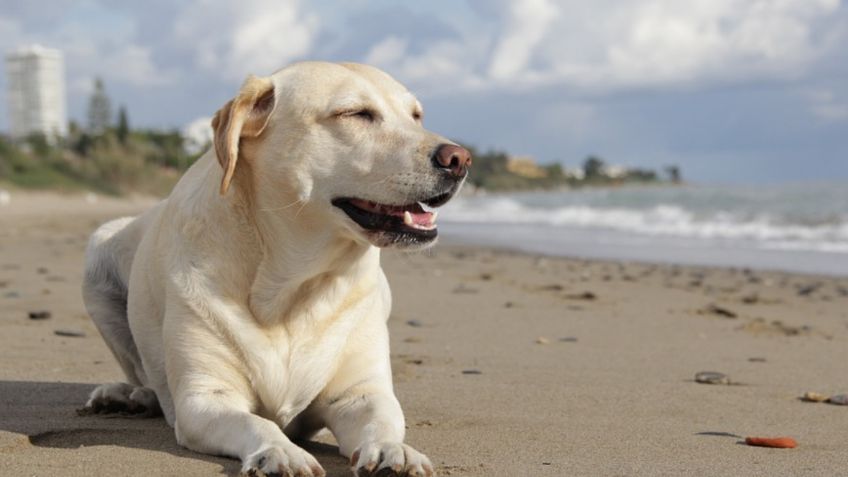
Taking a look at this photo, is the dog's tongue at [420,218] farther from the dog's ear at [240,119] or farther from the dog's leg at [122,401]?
the dog's leg at [122,401]

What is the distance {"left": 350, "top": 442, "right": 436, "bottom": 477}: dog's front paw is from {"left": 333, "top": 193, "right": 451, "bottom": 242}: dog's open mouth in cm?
84

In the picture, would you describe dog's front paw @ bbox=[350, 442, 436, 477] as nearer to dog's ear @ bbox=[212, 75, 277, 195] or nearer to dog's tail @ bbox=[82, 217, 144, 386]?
dog's ear @ bbox=[212, 75, 277, 195]

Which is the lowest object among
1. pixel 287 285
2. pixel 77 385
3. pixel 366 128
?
pixel 77 385

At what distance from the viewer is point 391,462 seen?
301cm

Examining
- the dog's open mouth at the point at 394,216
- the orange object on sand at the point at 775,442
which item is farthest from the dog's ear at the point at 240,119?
the orange object on sand at the point at 775,442

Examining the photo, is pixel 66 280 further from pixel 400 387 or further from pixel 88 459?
pixel 88 459

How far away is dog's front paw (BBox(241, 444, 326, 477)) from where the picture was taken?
3027 millimetres

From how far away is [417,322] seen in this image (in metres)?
7.38

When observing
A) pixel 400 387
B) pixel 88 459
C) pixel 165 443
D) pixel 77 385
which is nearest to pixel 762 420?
pixel 400 387

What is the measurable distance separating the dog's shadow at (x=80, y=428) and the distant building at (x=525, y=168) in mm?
109838

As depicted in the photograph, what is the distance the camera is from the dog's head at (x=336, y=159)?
11.8 feet

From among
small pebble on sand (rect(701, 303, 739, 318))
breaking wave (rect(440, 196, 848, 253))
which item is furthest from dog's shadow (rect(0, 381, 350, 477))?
breaking wave (rect(440, 196, 848, 253))

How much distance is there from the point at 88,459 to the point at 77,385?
1678 millimetres

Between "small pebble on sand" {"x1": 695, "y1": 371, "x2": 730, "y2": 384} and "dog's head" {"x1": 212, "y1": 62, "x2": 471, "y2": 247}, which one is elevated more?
"dog's head" {"x1": 212, "y1": 62, "x2": 471, "y2": 247}
